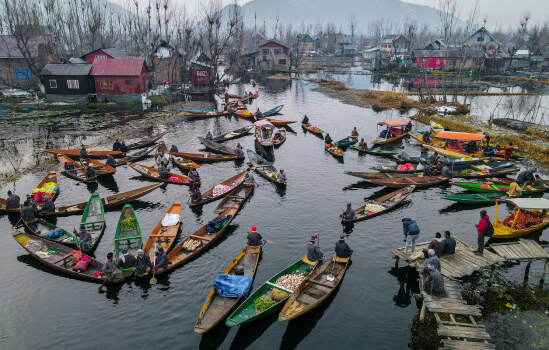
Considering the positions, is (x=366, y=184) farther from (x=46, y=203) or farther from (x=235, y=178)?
(x=46, y=203)

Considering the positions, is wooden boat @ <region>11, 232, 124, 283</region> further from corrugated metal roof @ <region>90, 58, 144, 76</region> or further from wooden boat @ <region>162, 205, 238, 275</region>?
corrugated metal roof @ <region>90, 58, 144, 76</region>

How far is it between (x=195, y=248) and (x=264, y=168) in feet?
41.4

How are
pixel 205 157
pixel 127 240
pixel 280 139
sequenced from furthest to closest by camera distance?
pixel 280 139 → pixel 205 157 → pixel 127 240

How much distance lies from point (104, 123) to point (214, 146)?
68.3 ft

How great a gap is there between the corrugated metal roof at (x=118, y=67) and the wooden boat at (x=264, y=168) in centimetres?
3523

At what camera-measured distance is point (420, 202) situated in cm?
2425

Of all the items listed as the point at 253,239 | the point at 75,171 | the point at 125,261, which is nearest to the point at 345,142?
the point at 253,239

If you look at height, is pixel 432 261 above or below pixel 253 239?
above

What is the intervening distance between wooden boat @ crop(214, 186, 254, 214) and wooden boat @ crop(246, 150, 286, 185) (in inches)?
98.3

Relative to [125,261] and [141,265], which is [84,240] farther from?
[141,265]

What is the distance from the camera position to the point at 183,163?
30359 millimetres

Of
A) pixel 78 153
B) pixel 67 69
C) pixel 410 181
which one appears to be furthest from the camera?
pixel 67 69

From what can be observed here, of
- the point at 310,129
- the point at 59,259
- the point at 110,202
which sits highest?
the point at 310,129

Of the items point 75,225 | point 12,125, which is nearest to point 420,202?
point 75,225
